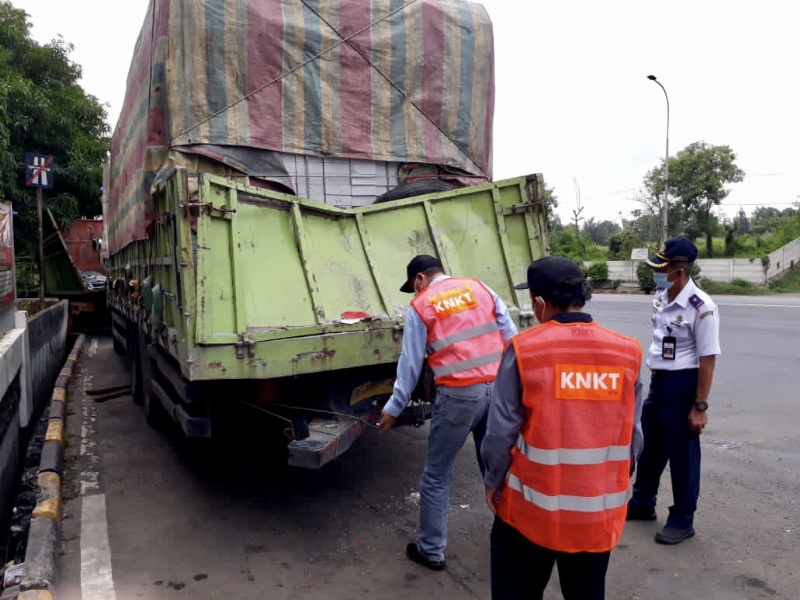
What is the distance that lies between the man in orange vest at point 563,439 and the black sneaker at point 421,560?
128 cm

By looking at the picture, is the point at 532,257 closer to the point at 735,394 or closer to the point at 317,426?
the point at 317,426

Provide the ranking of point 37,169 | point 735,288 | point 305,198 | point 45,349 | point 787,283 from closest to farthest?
point 305,198 < point 45,349 < point 37,169 < point 735,288 < point 787,283

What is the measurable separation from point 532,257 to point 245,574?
2.70 meters

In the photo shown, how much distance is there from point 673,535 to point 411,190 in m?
2.86

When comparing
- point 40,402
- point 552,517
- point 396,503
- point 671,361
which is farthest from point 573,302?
point 40,402

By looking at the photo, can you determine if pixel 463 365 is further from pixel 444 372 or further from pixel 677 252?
pixel 677 252

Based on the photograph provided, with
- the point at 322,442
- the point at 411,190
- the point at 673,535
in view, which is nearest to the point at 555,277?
the point at 322,442

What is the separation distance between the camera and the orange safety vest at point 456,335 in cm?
342

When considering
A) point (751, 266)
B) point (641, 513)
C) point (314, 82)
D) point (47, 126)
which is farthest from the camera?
point (751, 266)

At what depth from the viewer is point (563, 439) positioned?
209 cm

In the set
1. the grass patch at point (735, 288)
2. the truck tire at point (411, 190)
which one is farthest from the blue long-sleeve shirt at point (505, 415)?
the grass patch at point (735, 288)

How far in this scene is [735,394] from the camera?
7605 mm

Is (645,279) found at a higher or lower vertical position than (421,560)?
higher

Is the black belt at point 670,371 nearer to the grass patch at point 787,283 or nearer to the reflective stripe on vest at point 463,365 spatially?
the reflective stripe on vest at point 463,365
